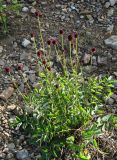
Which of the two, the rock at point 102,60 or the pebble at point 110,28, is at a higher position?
the pebble at point 110,28

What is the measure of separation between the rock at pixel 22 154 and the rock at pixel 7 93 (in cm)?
59

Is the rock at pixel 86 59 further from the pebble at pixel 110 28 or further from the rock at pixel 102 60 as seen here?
the pebble at pixel 110 28

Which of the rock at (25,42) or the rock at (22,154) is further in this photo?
the rock at (25,42)

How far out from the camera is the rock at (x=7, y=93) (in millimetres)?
4189

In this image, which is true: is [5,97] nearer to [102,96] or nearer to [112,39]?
[102,96]

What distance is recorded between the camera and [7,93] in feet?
13.8

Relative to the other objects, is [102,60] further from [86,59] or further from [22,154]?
[22,154]

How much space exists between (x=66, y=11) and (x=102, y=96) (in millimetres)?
1312

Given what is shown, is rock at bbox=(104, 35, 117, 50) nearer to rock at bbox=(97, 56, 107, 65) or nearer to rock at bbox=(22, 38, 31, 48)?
rock at bbox=(97, 56, 107, 65)

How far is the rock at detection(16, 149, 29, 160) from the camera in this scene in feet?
12.4

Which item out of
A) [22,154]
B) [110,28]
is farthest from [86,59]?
[22,154]

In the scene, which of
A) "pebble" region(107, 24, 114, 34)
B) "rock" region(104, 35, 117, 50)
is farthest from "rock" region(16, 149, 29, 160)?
"pebble" region(107, 24, 114, 34)

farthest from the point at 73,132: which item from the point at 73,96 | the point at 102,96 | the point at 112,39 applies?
the point at 112,39

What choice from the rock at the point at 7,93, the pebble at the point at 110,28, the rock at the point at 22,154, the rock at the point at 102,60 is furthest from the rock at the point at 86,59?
the rock at the point at 22,154
